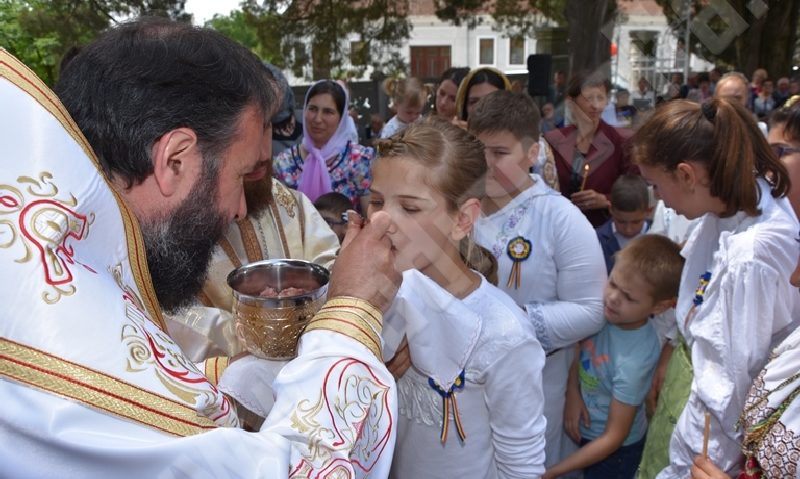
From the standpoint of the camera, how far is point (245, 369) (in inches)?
60.7

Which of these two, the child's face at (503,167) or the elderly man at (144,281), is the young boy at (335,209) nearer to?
the child's face at (503,167)

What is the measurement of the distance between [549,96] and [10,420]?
9.73m

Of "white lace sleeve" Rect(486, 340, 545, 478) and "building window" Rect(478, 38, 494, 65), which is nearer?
"white lace sleeve" Rect(486, 340, 545, 478)

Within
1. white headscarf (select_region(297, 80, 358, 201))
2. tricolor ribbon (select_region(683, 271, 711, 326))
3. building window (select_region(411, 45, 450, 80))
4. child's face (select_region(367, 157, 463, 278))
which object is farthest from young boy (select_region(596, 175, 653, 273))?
building window (select_region(411, 45, 450, 80))

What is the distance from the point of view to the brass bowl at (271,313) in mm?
1423

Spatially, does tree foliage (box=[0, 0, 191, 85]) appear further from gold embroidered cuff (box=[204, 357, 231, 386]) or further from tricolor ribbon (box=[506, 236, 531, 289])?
gold embroidered cuff (box=[204, 357, 231, 386])

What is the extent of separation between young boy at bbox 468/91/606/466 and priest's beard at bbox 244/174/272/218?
92cm

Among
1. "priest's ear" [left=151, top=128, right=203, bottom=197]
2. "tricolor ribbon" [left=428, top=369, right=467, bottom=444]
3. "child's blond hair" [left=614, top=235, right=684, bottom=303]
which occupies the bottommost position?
"tricolor ribbon" [left=428, top=369, right=467, bottom=444]

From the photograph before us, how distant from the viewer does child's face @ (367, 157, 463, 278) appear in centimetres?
203

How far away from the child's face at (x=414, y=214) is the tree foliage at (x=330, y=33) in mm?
12062

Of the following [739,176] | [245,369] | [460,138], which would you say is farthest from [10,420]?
[739,176]

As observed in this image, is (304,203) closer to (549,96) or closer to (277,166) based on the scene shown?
(277,166)

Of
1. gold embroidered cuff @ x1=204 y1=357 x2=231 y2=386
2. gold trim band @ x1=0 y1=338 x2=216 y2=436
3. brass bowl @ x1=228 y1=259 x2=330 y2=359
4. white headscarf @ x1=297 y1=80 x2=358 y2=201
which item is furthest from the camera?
white headscarf @ x1=297 y1=80 x2=358 y2=201

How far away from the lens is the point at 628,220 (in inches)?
145
